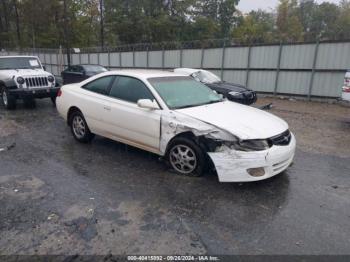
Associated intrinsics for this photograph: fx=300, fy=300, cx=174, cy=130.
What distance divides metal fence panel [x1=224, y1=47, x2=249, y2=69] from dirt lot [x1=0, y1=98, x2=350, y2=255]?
9.68 meters

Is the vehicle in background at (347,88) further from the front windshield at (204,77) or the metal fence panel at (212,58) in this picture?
the metal fence panel at (212,58)

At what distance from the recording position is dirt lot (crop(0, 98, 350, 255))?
9.84ft

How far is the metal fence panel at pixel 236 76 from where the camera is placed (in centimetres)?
1513

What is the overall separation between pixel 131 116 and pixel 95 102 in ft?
3.52

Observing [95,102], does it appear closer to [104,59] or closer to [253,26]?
[104,59]

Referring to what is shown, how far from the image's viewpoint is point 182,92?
5152 millimetres

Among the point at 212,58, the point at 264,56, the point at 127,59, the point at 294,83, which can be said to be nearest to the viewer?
the point at 294,83

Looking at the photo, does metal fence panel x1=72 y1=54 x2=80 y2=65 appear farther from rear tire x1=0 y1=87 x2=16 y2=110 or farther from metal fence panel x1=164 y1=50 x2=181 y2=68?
→ rear tire x1=0 y1=87 x2=16 y2=110

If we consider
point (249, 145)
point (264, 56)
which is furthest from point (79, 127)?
point (264, 56)

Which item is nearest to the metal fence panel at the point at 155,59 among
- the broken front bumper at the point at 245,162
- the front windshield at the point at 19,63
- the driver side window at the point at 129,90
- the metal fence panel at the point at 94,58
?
the metal fence panel at the point at 94,58

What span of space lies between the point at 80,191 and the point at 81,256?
4.68ft

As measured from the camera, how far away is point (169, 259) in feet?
9.09

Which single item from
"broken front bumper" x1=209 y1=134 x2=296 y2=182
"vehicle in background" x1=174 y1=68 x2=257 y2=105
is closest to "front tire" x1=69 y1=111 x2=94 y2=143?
"broken front bumper" x1=209 y1=134 x2=296 y2=182

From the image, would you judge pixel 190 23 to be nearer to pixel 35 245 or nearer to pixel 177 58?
pixel 177 58
